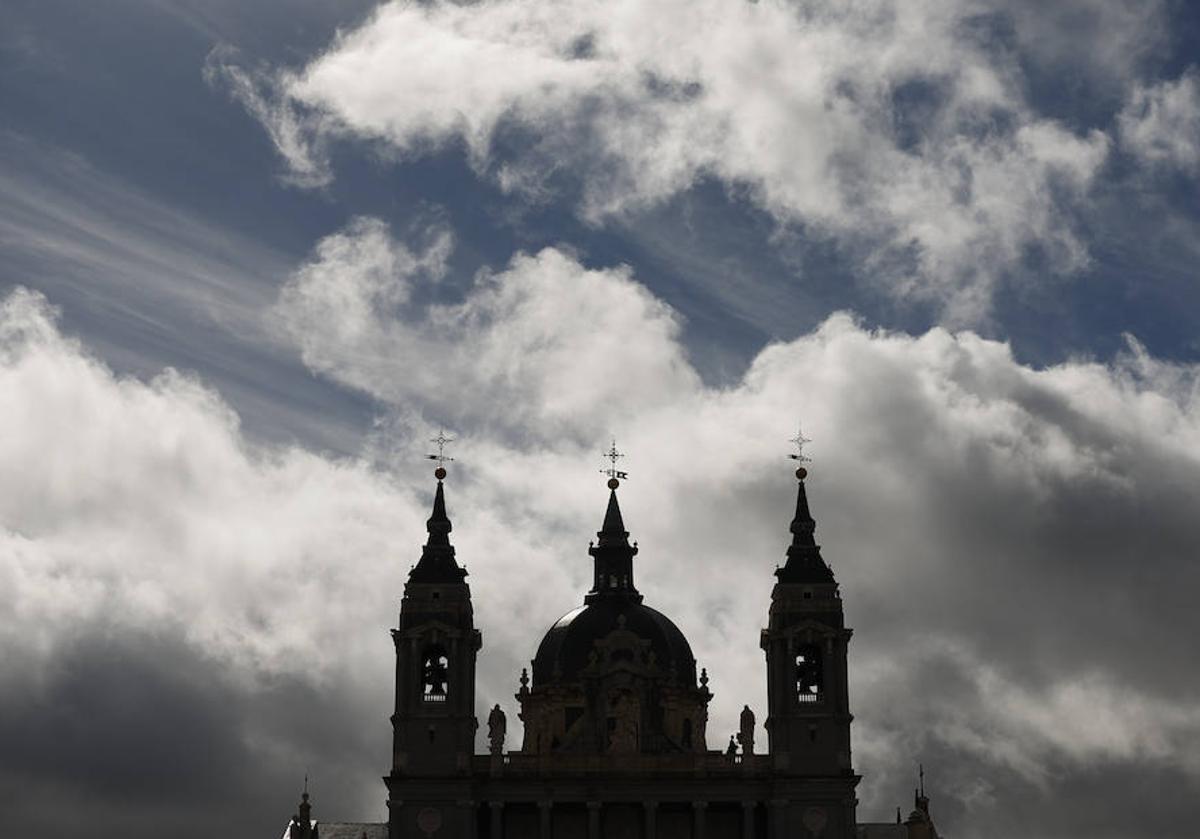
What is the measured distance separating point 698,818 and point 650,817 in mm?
2609

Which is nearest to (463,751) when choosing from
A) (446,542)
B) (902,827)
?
(446,542)

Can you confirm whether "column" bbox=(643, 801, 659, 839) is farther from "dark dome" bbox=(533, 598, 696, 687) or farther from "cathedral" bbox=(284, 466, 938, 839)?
"dark dome" bbox=(533, 598, 696, 687)

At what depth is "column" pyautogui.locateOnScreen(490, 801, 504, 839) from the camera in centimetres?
11544

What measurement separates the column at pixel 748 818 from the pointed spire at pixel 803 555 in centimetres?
1294

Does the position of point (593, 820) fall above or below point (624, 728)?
below

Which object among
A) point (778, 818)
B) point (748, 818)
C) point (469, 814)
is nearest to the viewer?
point (778, 818)

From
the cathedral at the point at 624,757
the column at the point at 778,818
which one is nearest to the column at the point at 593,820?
the cathedral at the point at 624,757

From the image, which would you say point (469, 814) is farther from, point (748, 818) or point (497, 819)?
point (748, 818)

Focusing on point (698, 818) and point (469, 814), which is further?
point (698, 818)

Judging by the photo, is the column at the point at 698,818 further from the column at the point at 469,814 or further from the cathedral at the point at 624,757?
the column at the point at 469,814

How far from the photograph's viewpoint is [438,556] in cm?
12212

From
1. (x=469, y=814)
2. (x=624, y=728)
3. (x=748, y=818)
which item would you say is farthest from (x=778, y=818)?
→ (x=469, y=814)

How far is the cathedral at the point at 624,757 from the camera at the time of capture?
378 ft

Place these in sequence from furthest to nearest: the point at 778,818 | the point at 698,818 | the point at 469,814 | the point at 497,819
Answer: the point at 497,819
the point at 698,818
the point at 469,814
the point at 778,818
